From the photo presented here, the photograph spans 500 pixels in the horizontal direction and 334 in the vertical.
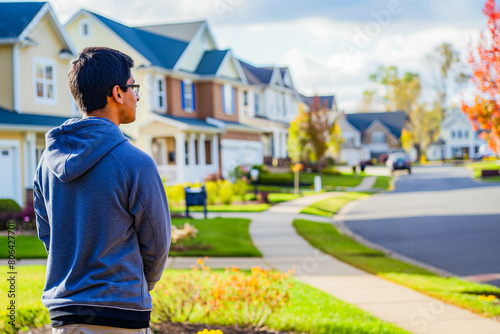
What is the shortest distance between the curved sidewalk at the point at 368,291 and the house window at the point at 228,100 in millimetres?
21081

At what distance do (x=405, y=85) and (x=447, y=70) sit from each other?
76.4 feet

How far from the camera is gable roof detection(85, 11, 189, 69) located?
3020 cm

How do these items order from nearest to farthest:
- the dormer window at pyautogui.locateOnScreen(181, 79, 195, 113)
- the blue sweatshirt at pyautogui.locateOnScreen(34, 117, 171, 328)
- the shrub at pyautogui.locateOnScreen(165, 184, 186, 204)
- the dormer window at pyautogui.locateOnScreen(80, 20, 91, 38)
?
the blue sweatshirt at pyautogui.locateOnScreen(34, 117, 171, 328)
the shrub at pyautogui.locateOnScreen(165, 184, 186, 204)
the dormer window at pyautogui.locateOnScreen(80, 20, 91, 38)
the dormer window at pyautogui.locateOnScreen(181, 79, 195, 113)

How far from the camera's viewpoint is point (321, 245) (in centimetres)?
1416

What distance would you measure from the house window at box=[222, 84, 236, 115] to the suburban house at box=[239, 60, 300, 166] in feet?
17.9

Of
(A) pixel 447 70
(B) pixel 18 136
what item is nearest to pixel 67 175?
(B) pixel 18 136

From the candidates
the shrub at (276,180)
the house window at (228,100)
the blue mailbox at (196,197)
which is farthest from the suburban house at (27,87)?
the shrub at (276,180)

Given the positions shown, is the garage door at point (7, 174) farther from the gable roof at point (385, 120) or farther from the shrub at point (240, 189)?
the gable roof at point (385, 120)

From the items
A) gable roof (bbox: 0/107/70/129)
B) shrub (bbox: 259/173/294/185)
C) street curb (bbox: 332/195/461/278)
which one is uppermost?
gable roof (bbox: 0/107/70/129)

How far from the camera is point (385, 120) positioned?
94625 millimetres

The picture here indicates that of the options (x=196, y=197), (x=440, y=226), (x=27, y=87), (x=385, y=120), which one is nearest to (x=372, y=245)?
(x=440, y=226)

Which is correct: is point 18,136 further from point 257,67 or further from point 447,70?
point 447,70

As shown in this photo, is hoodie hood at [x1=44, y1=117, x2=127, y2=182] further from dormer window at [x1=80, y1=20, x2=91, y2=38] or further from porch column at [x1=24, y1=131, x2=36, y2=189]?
dormer window at [x1=80, y1=20, x2=91, y2=38]

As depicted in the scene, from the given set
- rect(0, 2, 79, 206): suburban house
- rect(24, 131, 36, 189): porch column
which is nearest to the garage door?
rect(0, 2, 79, 206): suburban house
